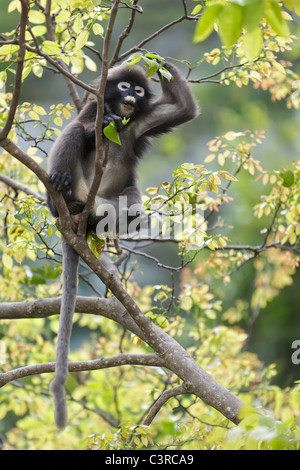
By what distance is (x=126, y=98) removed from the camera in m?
3.30

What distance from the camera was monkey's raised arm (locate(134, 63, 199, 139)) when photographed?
347 centimetres

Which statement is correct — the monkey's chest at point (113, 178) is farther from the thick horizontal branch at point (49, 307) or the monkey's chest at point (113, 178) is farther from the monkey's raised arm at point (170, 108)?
the thick horizontal branch at point (49, 307)

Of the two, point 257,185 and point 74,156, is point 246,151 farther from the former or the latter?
point 257,185

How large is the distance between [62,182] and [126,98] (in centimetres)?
72

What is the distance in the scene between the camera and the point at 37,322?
5.05 metres

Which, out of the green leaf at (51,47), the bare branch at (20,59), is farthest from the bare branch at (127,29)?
the bare branch at (20,59)

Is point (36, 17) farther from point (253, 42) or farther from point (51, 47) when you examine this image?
point (253, 42)

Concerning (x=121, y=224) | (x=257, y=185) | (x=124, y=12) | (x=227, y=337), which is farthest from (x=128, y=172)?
(x=124, y=12)

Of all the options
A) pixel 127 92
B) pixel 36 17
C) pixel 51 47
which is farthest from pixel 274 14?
pixel 36 17

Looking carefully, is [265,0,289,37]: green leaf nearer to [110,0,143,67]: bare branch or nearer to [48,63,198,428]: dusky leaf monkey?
[110,0,143,67]: bare branch

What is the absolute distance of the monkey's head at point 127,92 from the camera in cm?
334

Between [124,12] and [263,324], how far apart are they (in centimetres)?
655

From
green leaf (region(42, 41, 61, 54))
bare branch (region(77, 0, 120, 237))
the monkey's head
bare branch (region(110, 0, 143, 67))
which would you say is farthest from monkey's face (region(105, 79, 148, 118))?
bare branch (region(77, 0, 120, 237))

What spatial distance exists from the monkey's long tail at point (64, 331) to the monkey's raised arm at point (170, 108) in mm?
1012
